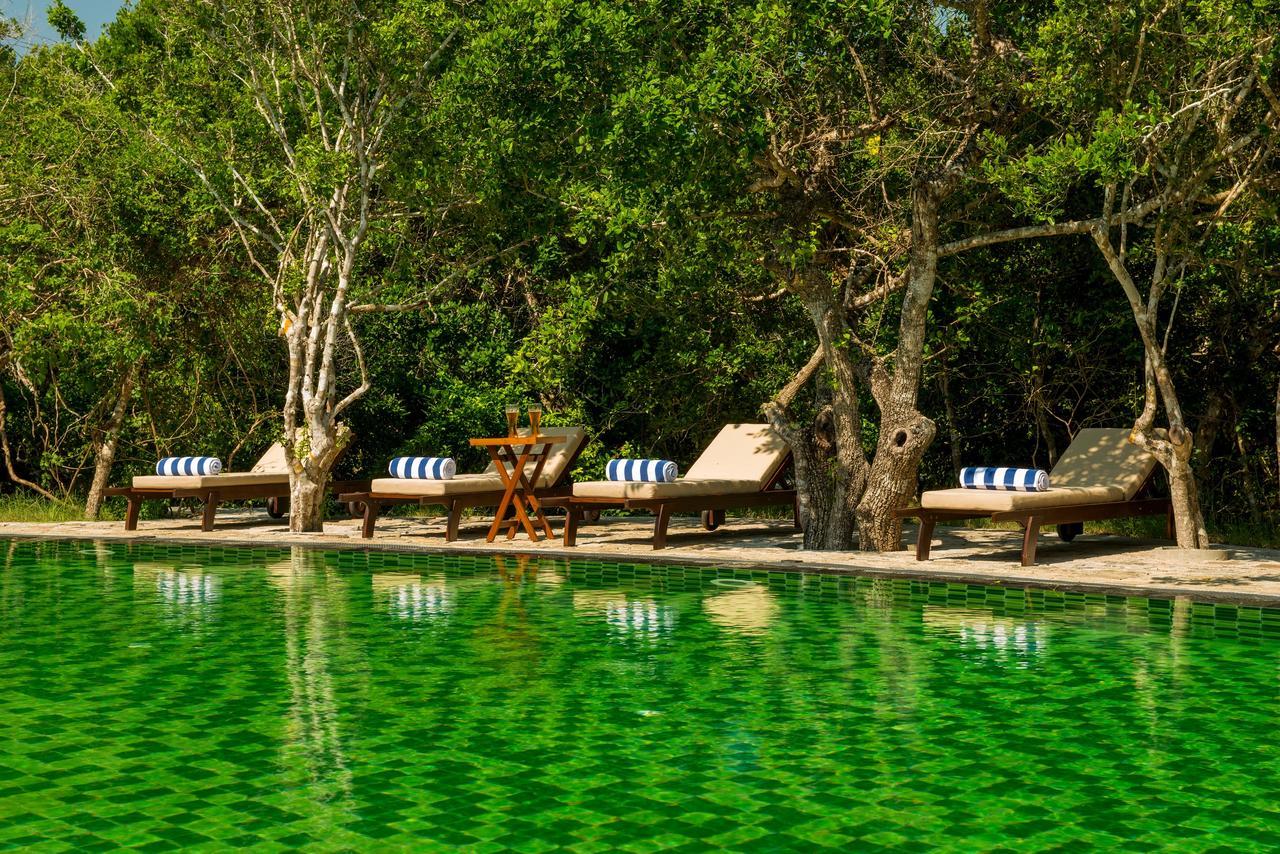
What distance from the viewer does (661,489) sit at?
12344 millimetres

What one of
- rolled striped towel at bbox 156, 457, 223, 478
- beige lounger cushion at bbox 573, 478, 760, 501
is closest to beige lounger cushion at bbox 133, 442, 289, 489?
rolled striped towel at bbox 156, 457, 223, 478

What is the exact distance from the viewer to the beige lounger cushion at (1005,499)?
35.9ft

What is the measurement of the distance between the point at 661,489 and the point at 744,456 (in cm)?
162

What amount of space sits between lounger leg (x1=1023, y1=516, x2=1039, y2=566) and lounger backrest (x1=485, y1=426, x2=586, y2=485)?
16.3ft

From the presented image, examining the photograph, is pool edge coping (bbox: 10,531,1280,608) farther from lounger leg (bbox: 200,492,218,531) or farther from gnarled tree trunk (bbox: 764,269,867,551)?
gnarled tree trunk (bbox: 764,269,867,551)

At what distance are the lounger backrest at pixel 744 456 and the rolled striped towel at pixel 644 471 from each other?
0.67m

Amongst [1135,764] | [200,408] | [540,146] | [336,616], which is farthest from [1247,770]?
[200,408]

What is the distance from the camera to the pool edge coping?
29.4ft

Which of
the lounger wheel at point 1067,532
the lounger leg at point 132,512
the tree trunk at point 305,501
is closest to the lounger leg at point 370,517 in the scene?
the tree trunk at point 305,501

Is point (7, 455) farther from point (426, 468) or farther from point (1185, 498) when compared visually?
point (1185, 498)

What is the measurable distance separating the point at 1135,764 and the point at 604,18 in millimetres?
6800

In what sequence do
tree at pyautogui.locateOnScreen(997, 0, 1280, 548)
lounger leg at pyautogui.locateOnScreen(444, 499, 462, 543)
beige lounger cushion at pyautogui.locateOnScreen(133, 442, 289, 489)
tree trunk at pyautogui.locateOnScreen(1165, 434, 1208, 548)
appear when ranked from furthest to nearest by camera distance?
Answer: 1. beige lounger cushion at pyautogui.locateOnScreen(133, 442, 289, 489)
2. lounger leg at pyautogui.locateOnScreen(444, 499, 462, 543)
3. tree trunk at pyautogui.locateOnScreen(1165, 434, 1208, 548)
4. tree at pyautogui.locateOnScreen(997, 0, 1280, 548)

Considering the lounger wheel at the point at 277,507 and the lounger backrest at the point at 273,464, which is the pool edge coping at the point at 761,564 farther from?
the lounger wheel at the point at 277,507

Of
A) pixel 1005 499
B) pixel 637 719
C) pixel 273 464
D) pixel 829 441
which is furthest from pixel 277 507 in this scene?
pixel 637 719
